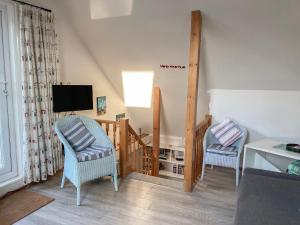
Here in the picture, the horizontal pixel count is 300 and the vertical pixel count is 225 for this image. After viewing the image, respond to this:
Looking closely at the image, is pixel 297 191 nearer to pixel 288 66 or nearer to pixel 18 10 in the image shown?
pixel 288 66

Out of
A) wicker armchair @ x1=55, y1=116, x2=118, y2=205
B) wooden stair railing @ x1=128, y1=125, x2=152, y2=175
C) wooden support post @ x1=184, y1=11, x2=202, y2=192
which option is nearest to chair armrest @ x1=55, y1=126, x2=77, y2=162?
wicker armchair @ x1=55, y1=116, x2=118, y2=205

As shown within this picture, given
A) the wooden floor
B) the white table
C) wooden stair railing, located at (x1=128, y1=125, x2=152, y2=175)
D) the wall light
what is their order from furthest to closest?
1. wooden stair railing, located at (x1=128, y1=125, x2=152, y2=175)
2. the wall light
3. the white table
4. the wooden floor

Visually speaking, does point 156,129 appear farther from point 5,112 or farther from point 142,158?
point 5,112

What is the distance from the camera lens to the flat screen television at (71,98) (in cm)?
329

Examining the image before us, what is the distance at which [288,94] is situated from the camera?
3.39m

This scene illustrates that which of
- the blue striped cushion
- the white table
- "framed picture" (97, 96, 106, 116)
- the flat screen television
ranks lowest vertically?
the white table

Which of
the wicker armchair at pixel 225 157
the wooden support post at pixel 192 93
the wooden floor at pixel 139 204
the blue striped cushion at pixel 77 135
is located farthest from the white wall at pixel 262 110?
the blue striped cushion at pixel 77 135

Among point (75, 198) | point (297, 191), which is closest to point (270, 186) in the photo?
point (297, 191)

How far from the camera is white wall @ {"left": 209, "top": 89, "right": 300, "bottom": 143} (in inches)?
134

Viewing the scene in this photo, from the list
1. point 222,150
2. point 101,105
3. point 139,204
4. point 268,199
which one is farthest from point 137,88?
point 268,199

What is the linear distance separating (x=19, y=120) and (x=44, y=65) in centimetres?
77

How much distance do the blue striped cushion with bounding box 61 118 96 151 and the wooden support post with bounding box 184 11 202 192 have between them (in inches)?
49.7

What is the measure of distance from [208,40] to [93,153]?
2083 millimetres

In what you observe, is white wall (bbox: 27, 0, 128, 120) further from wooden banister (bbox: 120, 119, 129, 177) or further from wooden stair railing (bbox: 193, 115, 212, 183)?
wooden stair railing (bbox: 193, 115, 212, 183)
